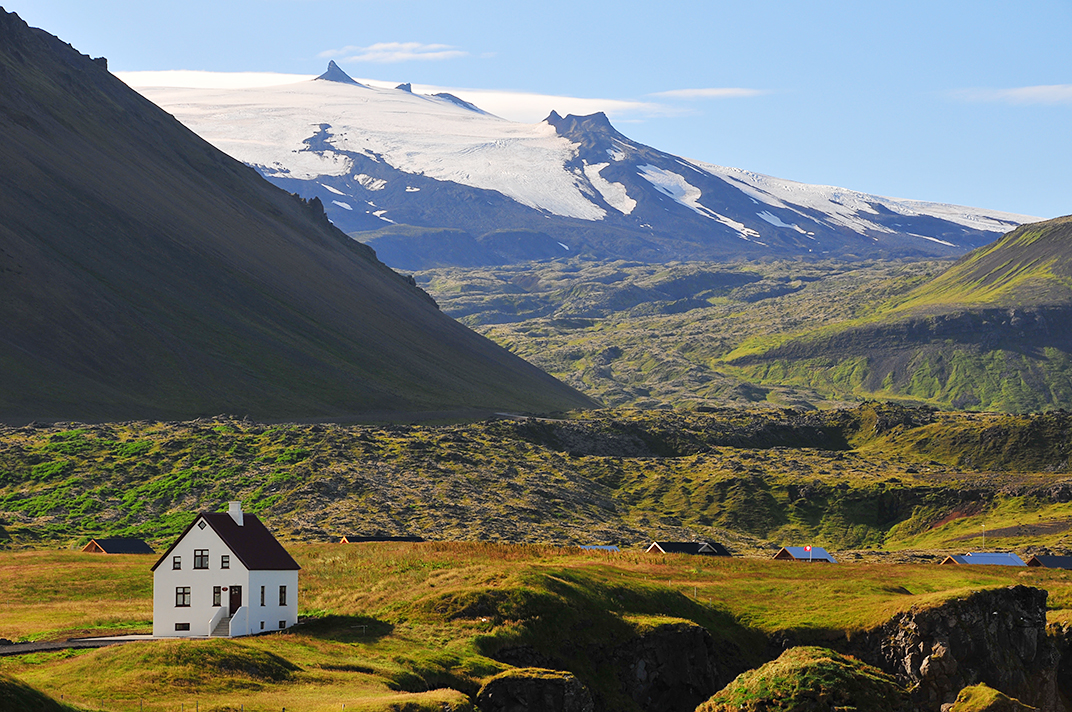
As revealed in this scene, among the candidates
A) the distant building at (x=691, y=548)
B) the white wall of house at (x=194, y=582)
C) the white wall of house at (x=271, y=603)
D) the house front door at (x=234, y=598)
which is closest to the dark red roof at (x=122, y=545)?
the distant building at (x=691, y=548)

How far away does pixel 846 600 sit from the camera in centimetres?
7844

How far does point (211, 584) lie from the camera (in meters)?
60.0

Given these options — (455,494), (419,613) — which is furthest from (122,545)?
(455,494)

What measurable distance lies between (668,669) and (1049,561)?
5934 centimetres

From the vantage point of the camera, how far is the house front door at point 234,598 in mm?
60000

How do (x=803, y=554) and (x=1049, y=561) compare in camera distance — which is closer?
(x=1049, y=561)

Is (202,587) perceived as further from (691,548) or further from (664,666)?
(691,548)

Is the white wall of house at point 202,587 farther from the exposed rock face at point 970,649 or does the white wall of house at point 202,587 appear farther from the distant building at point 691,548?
the distant building at point 691,548

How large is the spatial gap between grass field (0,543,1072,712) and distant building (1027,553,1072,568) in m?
9.62

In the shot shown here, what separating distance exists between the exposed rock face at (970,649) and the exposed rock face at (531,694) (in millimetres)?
20821

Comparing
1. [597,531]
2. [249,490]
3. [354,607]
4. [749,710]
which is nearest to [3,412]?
[249,490]

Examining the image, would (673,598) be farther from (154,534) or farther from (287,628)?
(154,534)

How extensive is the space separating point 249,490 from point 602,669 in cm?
10209

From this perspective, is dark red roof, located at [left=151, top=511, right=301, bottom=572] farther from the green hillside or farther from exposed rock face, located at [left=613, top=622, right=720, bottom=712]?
the green hillside
